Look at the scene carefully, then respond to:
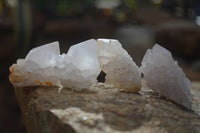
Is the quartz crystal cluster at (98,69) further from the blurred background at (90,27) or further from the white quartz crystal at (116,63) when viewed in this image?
the blurred background at (90,27)

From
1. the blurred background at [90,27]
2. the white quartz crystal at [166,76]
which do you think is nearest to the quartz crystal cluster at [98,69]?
the white quartz crystal at [166,76]

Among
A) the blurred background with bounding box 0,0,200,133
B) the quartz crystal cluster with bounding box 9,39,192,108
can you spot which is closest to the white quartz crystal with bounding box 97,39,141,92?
the quartz crystal cluster with bounding box 9,39,192,108

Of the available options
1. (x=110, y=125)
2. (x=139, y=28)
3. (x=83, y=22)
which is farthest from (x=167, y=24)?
(x=110, y=125)

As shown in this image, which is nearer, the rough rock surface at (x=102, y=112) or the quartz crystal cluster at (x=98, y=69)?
the rough rock surface at (x=102, y=112)

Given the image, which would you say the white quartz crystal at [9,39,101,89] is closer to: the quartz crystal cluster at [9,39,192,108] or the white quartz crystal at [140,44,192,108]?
the quartz crystal cluster at [9,39,192,108]

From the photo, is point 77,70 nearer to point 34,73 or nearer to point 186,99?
point 34,73
